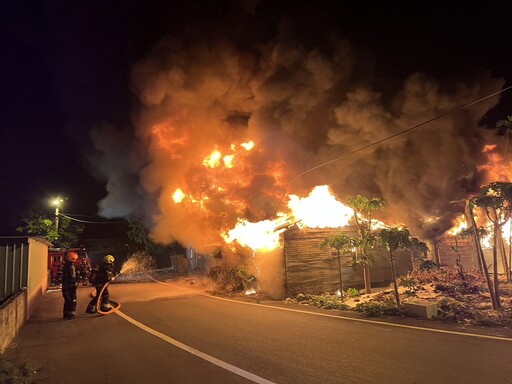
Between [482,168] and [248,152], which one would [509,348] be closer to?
[482,168]

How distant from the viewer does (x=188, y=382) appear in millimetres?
4980

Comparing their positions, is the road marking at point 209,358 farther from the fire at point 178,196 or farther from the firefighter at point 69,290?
the fire at point 178,196

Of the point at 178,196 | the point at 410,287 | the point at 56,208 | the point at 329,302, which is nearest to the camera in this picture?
the point at 329,302

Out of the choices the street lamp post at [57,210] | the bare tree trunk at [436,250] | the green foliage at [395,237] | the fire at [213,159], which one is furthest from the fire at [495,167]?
the street lamp post at [57,210]

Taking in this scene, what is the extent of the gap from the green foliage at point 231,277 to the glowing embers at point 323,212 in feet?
10.4

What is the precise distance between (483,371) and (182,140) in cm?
1721

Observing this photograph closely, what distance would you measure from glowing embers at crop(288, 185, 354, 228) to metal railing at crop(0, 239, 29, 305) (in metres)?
9.09

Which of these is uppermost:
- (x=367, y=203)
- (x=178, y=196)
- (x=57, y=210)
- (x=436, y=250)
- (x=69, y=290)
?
(x=57, y=210)

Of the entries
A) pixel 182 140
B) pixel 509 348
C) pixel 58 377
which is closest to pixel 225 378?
pixel 58 377

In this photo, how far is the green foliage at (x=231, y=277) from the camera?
15.9 meters

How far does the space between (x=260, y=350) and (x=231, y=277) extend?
34.7ft

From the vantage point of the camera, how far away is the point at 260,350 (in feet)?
21.0

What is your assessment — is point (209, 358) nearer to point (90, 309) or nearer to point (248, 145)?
point (90, 309)

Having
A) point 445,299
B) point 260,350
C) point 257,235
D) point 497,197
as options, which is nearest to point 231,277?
point 257,235
